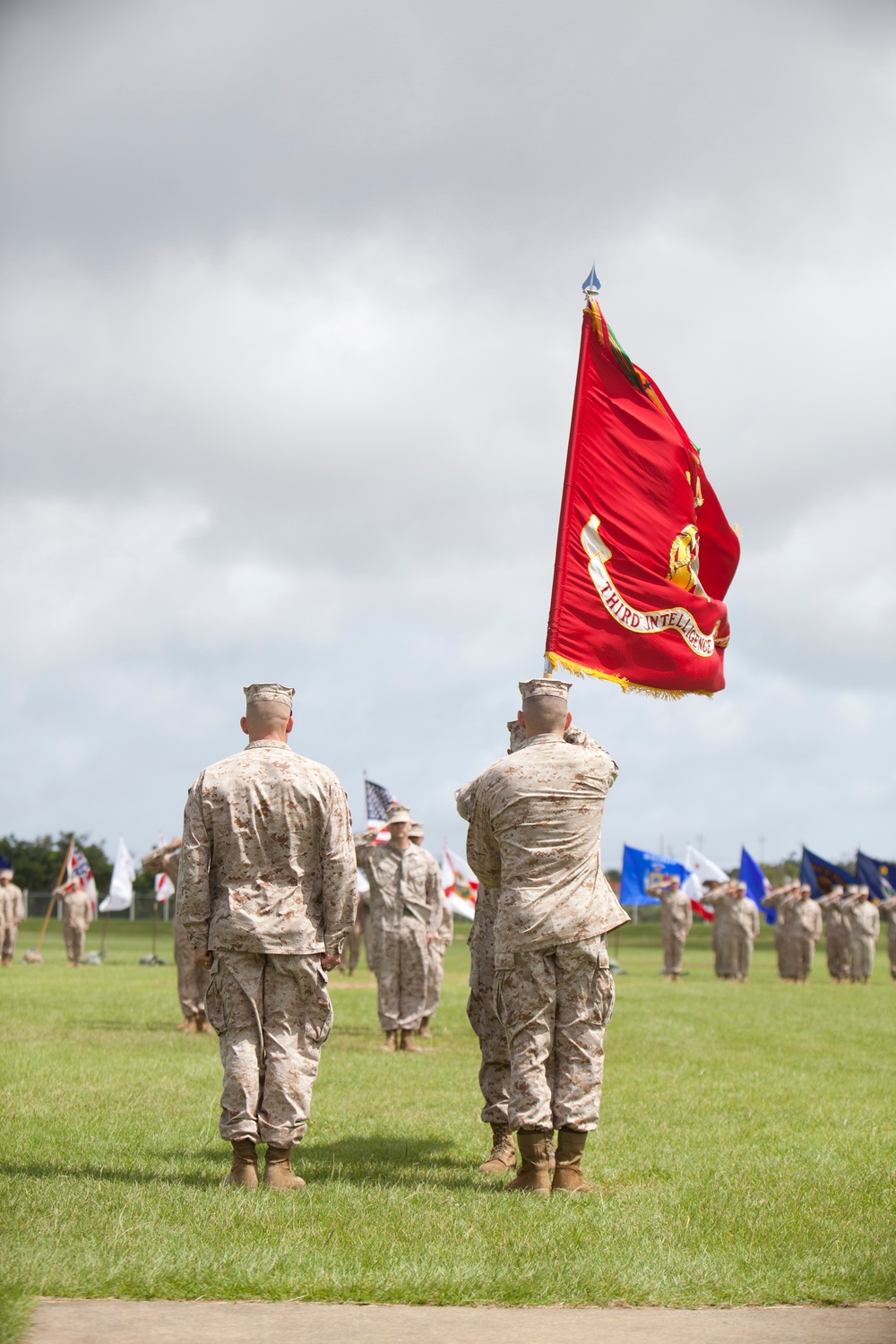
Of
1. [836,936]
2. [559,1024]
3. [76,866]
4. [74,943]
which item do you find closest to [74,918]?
[74,943]

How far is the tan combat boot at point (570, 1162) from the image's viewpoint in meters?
7.04

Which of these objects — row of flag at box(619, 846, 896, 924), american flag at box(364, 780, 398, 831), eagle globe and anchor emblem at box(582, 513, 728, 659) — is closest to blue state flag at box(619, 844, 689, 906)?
row of flag at box(619, 846, 896, 924)

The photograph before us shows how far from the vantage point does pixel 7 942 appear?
116 feet

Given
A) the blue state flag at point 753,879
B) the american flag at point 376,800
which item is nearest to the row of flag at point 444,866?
the american flag at point 376,800

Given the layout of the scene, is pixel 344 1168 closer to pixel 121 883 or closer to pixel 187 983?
pixel 187 983

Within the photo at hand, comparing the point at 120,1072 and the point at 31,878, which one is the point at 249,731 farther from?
the point at 31,878

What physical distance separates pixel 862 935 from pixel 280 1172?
32.6 metres

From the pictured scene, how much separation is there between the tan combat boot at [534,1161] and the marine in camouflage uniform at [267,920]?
108cm

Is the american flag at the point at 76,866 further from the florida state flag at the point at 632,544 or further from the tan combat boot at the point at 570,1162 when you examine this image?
the tan combat boot at the point at 570,1162

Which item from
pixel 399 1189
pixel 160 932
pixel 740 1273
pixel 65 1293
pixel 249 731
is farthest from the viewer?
pixel 160 932

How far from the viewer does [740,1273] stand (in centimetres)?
529

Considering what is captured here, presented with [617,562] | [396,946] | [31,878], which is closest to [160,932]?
[31,878]

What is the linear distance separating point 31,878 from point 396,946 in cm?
7141

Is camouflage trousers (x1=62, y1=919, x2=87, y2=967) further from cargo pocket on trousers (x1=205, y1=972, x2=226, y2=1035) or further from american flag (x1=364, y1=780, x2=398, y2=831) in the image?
cargo pocket on trousers (x1=205, y1=972, x2=226, y2=1035)
